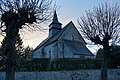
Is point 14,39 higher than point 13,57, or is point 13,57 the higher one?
point 14,39

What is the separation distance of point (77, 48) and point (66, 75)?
1727 centimetres

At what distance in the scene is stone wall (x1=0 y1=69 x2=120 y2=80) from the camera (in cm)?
2264

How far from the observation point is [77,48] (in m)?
40.5

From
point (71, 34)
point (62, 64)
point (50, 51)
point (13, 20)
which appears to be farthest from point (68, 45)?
point (13, 20)

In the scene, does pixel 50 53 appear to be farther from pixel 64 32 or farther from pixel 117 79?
pixel 117 79

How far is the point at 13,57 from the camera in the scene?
1364cm

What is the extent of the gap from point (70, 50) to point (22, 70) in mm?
16894

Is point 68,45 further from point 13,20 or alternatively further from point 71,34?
point 13,20

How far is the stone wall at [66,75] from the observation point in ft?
74.3

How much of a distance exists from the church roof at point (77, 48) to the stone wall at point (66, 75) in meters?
14.0

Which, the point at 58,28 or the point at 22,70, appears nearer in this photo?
the point at 22,70

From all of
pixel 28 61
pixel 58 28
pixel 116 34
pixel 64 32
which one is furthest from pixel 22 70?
pixel 58 28

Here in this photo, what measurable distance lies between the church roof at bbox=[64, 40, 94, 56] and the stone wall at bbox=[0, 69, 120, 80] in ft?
46.1

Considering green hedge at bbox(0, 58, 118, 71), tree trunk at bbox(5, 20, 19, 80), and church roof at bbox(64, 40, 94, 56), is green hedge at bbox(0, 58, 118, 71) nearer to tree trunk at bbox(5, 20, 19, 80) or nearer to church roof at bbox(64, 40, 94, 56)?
tree trunk at bbox(5, 20, 19, 80)
